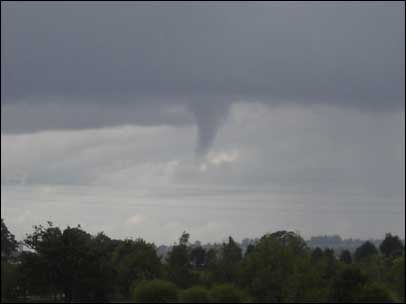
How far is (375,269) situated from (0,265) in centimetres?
3497

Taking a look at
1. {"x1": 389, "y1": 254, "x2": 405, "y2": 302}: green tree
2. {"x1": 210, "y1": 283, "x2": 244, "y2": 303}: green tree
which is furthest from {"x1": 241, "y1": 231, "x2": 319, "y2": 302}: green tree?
{"x1": 389, "y1": 254, "x2": 405, "y2": 302}: green tree

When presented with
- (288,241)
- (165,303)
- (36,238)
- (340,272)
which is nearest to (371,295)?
(340,272)

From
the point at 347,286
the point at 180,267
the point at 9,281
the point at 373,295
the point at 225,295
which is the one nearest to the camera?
the point at 225,295

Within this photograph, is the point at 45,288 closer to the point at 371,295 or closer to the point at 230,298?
the point at 230,298

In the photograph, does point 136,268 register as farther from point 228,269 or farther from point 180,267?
point 228,269

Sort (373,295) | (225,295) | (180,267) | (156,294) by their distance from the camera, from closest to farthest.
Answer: (225,295), (373,295), (156,294), (180,267)

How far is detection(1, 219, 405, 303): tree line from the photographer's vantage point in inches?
2544

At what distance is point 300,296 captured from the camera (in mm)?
66688

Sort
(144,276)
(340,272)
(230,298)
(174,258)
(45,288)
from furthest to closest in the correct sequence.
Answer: (174,258) → (144,276) → (45,288) → (340,272) → (230,298)

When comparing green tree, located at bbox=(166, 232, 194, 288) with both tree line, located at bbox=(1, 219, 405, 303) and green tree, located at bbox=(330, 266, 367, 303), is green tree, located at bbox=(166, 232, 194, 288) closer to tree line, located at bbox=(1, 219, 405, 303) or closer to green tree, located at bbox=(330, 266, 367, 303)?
tree line, located at bbox=(1, 219, 405, 303)

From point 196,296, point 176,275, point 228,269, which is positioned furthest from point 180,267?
point 196,296

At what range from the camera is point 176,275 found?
274 ft

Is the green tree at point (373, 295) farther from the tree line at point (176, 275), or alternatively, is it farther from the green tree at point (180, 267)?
the green tree at point (180, 267)

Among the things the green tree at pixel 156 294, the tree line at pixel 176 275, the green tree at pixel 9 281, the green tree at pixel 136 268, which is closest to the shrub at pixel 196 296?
the tree line at pixel 176 275
